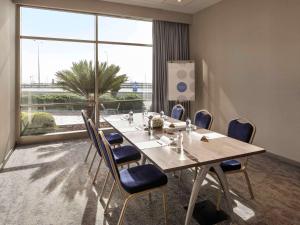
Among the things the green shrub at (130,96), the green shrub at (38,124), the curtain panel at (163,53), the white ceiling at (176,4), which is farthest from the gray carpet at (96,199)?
the white ceiling at (176,4)

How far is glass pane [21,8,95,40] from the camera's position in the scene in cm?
463

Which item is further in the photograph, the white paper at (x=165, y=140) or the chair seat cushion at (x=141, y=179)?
the white paper at (x=165, y=140)

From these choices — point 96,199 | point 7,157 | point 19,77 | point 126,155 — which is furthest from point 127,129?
point 19,77

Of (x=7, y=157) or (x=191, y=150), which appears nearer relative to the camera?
(x=191, y=150)

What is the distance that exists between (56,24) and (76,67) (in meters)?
1.02

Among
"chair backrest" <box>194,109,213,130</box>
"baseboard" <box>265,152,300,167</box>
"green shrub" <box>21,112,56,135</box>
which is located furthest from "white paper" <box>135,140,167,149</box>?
"green shrub" <box>21,112,56,135</box>

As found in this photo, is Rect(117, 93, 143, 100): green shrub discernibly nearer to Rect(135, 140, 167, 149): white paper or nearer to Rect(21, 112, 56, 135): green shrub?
Rect(21, 112, 56, 135): green shrub

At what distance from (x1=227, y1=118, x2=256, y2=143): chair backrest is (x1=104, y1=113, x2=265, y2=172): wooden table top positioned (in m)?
0.30

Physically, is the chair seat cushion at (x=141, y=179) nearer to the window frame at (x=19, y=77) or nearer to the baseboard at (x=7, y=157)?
the baseboard at (x=7, y=157)

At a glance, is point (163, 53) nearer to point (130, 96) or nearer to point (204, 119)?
point (130, 96)

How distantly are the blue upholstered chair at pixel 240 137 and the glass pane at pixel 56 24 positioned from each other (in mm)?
4010

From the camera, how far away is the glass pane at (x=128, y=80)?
215 inches

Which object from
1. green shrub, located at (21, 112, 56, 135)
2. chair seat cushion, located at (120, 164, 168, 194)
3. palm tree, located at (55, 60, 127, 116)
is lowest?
chair seat cushion, located at (120, 164, 168, 194)

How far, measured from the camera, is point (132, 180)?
6.55ft
